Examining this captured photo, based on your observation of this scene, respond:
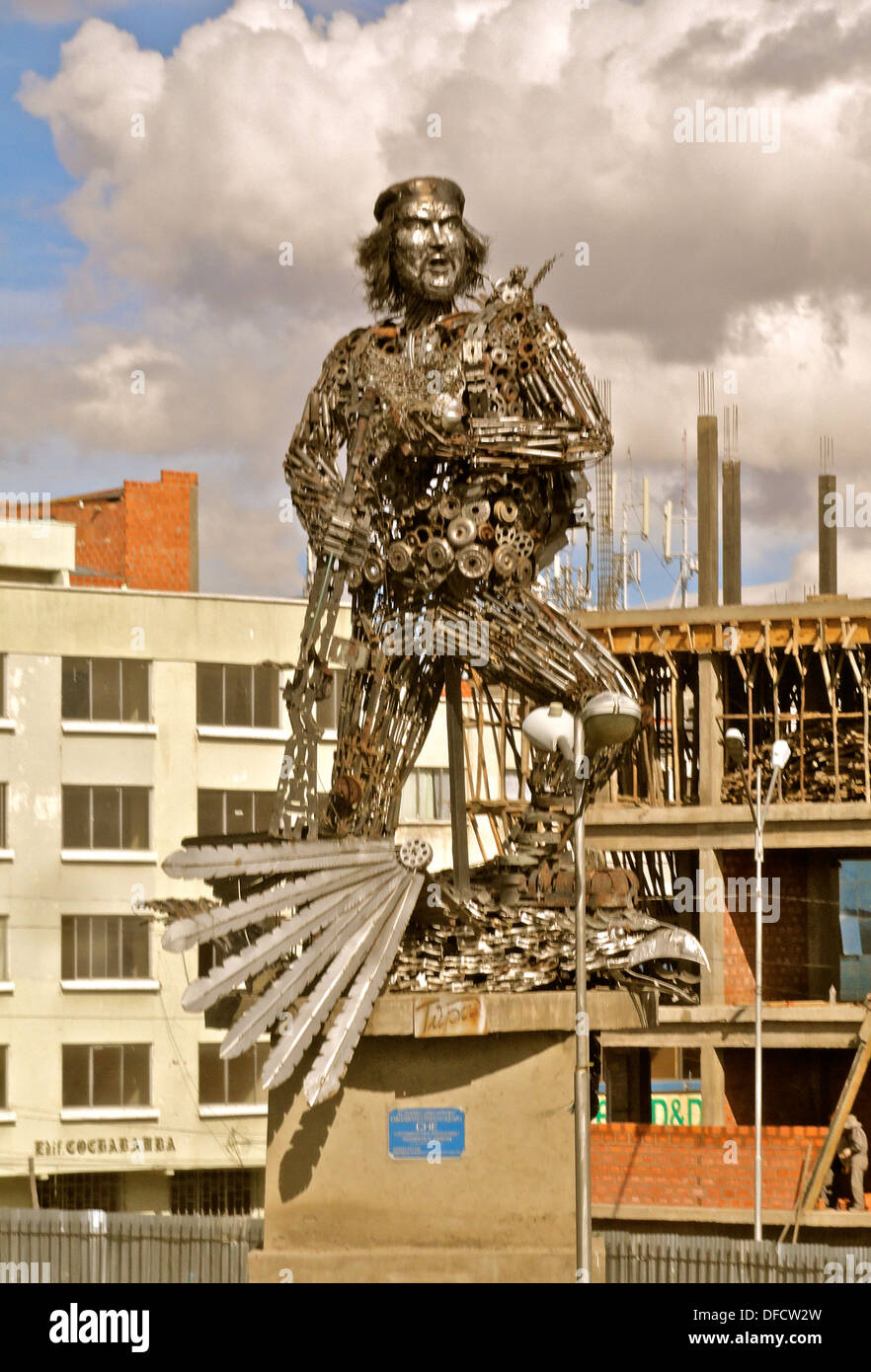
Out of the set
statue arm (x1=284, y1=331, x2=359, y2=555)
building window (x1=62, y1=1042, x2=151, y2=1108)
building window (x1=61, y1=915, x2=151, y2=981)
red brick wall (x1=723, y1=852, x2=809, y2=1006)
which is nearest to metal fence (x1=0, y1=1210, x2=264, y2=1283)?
statue arm (x1=284, y1=331, x2=359, y2=555)

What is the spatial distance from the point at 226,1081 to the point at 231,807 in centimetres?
562

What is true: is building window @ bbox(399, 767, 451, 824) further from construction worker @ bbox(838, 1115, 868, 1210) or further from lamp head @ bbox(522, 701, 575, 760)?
lamp head @ bbox(522, 701, 575, 760)

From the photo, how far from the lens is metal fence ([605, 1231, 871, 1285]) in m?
18.9

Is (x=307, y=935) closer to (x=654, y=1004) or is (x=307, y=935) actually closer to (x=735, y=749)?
(x=654, y=1004)

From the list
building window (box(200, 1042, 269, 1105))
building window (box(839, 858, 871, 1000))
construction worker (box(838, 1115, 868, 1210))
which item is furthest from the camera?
building window (box(200, 1042, 269, 1105))

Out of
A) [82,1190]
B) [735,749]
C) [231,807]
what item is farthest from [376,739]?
[82,1190]

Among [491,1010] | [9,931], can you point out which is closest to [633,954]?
[491,1010]

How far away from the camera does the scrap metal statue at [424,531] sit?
17.3 m

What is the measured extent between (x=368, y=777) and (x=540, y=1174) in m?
3.59

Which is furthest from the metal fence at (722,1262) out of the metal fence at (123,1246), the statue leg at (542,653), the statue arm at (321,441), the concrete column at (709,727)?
the concrete column at (709,727)

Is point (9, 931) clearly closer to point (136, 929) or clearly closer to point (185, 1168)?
point (136, 929)

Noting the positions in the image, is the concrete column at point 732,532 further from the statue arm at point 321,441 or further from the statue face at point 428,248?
the statue arm at point 321,441

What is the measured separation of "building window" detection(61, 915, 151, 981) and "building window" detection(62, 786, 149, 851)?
156cm

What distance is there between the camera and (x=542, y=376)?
17.7m
